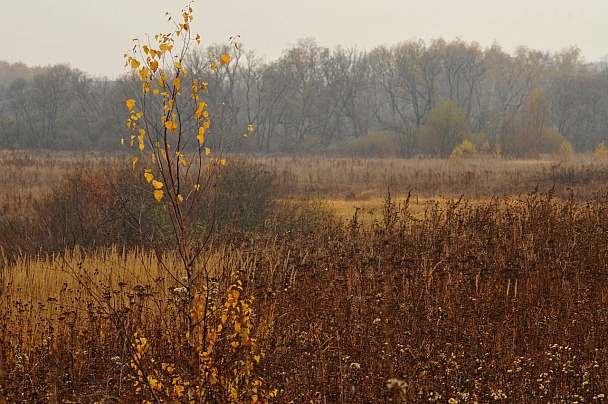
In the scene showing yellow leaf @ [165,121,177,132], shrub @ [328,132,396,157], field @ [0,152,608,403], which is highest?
shrub @ [328,132,396,157]

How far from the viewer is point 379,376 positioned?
518cm

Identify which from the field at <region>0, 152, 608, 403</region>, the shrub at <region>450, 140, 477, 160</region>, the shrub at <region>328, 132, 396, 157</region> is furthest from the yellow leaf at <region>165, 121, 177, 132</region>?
the shrub at <region>328, 132, 396, 157</region>

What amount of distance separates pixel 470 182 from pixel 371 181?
3938 mm

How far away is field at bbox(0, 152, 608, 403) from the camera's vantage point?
4.77 m

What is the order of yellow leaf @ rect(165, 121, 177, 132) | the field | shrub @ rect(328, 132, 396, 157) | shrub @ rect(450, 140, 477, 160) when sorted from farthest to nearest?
1. shrub @ rect(328, 132, 396, 157)
2. shrub @ rect(450, 140, 477, 160)
3. the field
4. yellow leaf @ rect(165, 121, 177, 132)

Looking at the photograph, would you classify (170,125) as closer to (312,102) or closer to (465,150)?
(465,150)

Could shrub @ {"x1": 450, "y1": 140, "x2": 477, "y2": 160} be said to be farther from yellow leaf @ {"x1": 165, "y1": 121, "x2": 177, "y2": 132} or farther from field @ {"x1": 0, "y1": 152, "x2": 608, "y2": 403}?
yellow leaf @ {"x1": 165, "y1": 121, "x2": 177, "y2": 132}

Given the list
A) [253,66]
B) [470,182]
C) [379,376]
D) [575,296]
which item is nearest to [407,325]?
[379,376]

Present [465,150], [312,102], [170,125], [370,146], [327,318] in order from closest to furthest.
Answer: [170,125] < [327,318] < [465,150] < [370,146] < [312,102]

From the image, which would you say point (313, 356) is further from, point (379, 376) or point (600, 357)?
point (600, 357)

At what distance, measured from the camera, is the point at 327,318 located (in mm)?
6691

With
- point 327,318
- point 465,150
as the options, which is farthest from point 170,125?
point 465,150

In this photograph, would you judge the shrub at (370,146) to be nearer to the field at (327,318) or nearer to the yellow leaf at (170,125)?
the field at (327,318)

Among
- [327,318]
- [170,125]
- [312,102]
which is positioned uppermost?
[312,102]
